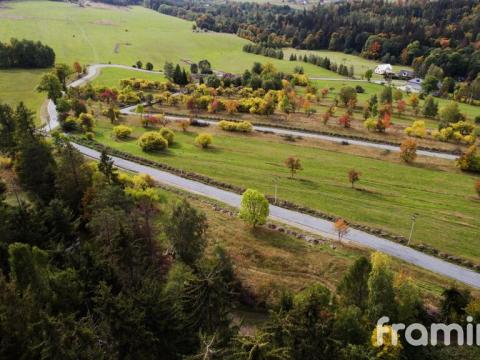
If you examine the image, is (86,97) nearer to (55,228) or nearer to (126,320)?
(55,228)

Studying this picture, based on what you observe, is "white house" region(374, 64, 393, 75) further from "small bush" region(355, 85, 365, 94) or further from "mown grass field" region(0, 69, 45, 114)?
"mown grass field" region(0, 69, 45, 114)

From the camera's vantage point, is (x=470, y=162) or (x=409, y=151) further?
(x=409, y=151)

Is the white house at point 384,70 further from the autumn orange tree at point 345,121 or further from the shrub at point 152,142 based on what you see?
the shrub at point 152,142

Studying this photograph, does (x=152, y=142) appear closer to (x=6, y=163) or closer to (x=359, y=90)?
(x=6, y=163)

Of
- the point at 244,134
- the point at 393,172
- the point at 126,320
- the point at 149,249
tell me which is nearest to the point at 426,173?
the point at 393,172

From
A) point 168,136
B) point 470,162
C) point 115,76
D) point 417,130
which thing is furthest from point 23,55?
point 470,162

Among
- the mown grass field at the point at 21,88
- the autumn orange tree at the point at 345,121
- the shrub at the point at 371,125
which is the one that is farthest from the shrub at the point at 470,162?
the mown grass field at the point at 21,88

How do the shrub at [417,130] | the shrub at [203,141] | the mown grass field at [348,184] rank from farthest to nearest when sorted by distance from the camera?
the shrub at [417,130] → the shrub at [203,141] → the mown grass field at [348,184]
